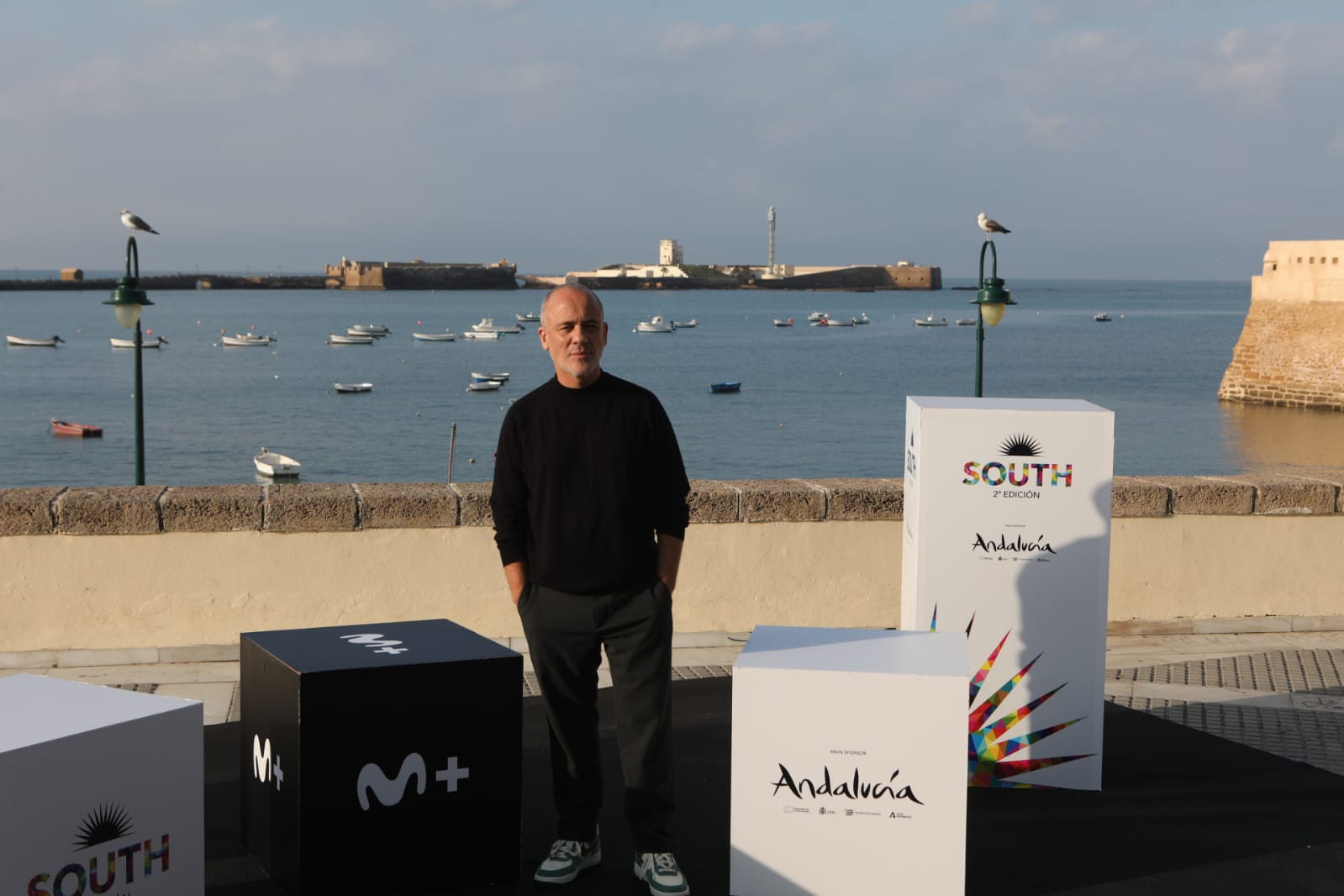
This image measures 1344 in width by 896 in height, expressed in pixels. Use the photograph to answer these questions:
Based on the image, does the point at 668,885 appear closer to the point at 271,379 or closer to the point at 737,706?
the point at 737,706

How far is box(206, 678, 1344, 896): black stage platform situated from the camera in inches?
195

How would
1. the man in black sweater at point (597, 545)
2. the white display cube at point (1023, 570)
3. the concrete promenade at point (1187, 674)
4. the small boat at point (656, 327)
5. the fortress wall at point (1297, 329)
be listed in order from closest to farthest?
the man in black sweater at point (597, 545) → the white display cube at point (1023, 570) → the concrete promenade at point (1187, 674) → the fortress wall at point (1297, 329) → the small boat at point (656, 327)

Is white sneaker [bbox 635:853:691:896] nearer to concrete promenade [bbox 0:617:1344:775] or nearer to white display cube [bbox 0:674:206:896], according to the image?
white display cube [bbox 0:674:206:896]

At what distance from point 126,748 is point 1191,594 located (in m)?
6.78

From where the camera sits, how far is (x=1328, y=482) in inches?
A: 355

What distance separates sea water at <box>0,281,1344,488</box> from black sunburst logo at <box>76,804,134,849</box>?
2813cm

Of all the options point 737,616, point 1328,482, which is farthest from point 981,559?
point 1328,482

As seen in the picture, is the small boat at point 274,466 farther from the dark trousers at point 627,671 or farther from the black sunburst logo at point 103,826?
the black sunburst logo at point 103,826

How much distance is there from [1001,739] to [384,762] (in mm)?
2816

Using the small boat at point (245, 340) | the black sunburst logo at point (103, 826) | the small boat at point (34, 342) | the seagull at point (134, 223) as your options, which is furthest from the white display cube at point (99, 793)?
the small boat at point (34, 342)

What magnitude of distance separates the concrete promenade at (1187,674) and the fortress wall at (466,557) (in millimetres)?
114

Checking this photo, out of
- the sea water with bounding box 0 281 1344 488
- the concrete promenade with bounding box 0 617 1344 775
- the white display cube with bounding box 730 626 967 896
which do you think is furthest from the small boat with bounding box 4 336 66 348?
the white display cube with bounding box 730 626 967 896

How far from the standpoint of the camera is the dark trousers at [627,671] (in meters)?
4.75

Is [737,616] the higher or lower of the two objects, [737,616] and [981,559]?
the lower
